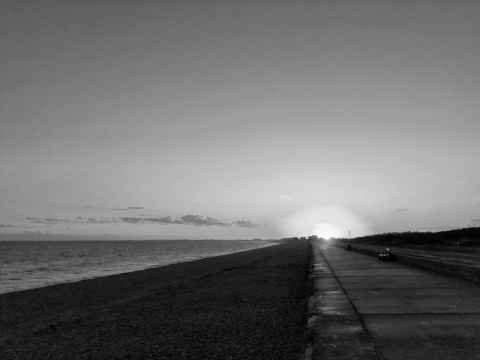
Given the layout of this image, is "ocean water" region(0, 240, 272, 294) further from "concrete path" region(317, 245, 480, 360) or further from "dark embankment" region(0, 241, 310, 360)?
"concrete path" region(317, 245, 480, 360)

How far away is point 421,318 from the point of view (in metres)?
7.58

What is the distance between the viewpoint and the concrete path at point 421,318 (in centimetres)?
556

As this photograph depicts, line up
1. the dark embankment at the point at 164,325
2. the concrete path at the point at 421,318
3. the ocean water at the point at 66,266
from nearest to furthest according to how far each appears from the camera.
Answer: the concrete path at the point at 421,318 → the dark embankment at the point at 164,325 → the ocean water at the point at 66,266

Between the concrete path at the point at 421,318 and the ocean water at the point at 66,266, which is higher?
the concrete path at the point at 421,318

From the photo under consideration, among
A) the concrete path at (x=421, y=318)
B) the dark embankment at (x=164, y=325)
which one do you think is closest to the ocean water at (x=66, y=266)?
the dark embankment at (x=164, y=325)

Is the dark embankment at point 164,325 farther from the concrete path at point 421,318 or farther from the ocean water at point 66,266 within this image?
the ocean water at point 66,266

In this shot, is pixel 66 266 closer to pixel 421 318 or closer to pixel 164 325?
pixel 164 325

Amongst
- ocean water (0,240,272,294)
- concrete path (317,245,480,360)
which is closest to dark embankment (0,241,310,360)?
concrete path (317,245,480,360)

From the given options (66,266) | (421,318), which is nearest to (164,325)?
(421,318)

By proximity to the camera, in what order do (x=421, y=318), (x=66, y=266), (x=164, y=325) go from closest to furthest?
(x=421, y=318), (x=164, y=325), (x=66, y=266)

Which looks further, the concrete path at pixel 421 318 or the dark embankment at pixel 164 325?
the dark embankment at pixel 164 325

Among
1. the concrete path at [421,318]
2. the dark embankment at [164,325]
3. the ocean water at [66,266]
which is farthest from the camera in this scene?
the ocean water at [66,266]

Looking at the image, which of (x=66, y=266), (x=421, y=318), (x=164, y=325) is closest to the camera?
(x=421, y=318)

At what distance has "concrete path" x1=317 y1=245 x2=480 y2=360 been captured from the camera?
18.2 ft
